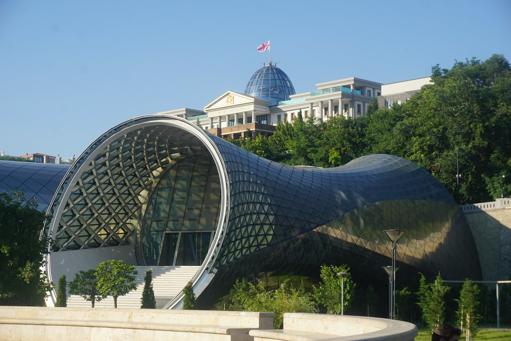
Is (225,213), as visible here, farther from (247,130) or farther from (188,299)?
(247,130)

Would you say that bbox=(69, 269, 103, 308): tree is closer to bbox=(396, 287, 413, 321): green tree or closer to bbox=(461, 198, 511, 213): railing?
bbox=(396, 287, 413, 321): green tree

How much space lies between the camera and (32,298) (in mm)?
36562

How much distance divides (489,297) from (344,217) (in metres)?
10.4

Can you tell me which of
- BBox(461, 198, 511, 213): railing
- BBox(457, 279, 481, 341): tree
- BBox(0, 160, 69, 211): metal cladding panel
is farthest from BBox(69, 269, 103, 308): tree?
BBox(461, 198, 511, 213): railing

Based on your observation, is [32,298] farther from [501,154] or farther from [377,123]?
[377,123]

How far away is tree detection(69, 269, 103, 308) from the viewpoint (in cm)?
4356

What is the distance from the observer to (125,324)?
22.1m

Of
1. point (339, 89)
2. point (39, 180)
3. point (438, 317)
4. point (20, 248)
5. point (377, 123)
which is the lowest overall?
point (438, 317)

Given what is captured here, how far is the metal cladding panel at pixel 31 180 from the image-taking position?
6388 cm

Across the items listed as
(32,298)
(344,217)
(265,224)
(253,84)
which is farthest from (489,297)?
(253,84)

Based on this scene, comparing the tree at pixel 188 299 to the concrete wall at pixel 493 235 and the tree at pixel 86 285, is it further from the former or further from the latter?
the concrete wall at pixel 493 235

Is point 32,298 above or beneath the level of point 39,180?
beneath

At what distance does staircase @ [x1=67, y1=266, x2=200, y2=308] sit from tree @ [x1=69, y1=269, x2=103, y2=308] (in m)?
2.83

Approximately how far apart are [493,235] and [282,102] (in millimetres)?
76024
